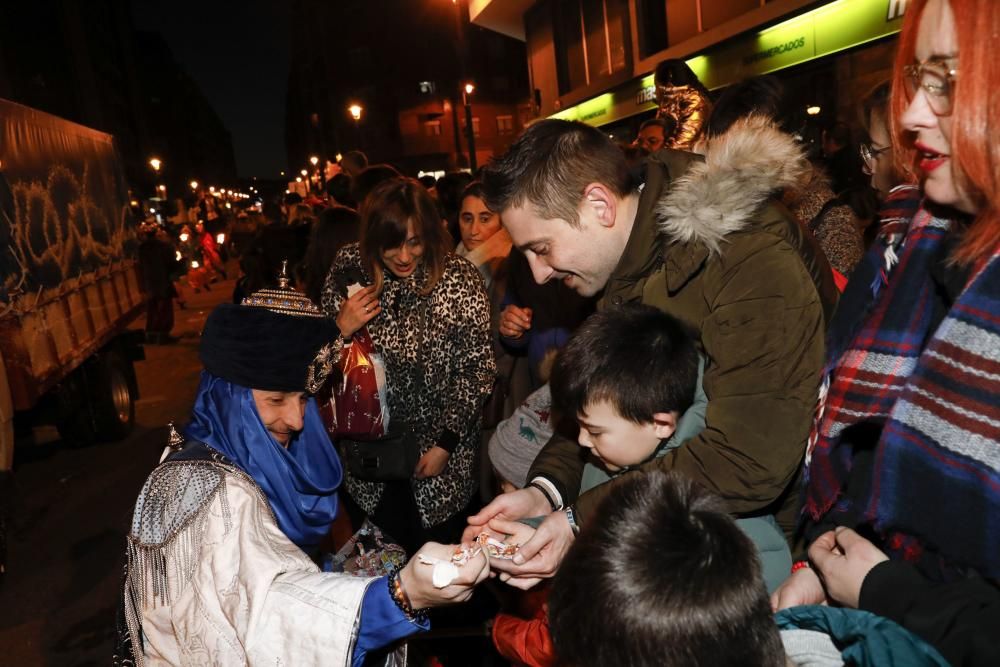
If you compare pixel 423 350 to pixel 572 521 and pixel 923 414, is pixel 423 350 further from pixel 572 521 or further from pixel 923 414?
pixel 923 414

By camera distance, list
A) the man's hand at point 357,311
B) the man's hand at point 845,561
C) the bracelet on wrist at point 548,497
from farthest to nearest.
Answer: the man's hand at point 357,311, the bracelet on wrist at point 548,497, the man's hand at point 845,561

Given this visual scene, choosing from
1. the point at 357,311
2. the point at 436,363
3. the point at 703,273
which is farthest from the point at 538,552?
the point at 357,311

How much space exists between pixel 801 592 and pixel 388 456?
2.17 meters

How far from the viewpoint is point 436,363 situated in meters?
3.44

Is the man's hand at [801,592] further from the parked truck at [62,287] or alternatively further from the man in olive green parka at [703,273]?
the parked truck at [62,287]

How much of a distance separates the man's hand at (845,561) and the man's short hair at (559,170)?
1.08 meters

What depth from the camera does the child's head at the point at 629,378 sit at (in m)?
1.81

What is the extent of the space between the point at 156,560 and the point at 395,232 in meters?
2.04

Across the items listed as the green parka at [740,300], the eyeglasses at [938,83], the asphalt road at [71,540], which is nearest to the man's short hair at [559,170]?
the green parka at [740,300]

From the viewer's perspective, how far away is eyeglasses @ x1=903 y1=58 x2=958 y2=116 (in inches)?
48.9

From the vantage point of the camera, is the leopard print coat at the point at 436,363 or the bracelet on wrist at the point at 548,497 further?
the leopard print coat at the point at 436,363

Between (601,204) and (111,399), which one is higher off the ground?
(601,204)

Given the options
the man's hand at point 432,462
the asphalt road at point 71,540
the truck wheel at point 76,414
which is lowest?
the asphalt road at point 71,540

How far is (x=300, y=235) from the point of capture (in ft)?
23.2
